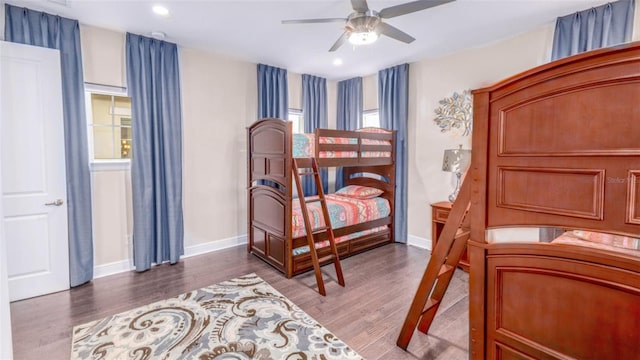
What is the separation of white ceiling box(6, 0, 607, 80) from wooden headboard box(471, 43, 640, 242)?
71.8 inches

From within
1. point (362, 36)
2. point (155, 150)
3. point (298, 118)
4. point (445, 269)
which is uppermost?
point (362, 36)

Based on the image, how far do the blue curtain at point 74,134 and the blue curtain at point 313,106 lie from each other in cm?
290

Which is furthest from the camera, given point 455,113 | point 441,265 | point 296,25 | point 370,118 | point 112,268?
point 370,118

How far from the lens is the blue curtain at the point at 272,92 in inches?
178

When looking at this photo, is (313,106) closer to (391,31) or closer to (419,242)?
(391,31)

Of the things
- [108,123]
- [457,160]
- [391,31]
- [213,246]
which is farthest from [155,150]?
[457,160]

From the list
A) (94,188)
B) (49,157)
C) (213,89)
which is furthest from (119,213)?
(213,89)

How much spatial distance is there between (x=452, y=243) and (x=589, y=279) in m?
0.85

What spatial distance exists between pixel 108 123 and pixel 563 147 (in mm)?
4199

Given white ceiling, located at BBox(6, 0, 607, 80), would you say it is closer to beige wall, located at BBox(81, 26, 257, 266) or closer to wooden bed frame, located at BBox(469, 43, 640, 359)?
beige wall, located at BBox(81, 26, 257, 266)

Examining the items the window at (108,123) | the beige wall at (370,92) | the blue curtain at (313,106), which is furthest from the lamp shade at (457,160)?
the window at (108,123)

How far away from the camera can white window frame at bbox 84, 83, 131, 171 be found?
3338 millimetres

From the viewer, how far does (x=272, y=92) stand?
465 cm

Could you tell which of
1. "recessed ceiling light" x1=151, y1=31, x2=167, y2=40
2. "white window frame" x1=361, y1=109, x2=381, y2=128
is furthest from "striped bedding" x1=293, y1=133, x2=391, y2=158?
"recessed ceiling light" x1=151, y1=31, x2=167, y2=40
